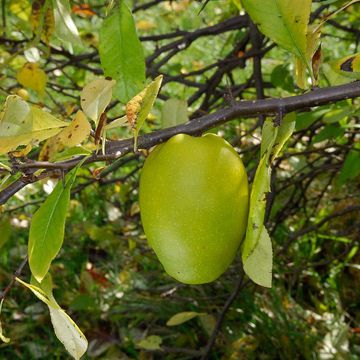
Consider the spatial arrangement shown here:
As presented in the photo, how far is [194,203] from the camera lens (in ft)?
2.31

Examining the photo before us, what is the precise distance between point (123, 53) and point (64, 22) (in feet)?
0.55

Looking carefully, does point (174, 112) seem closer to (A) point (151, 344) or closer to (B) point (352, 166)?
(B) point (352, 166)

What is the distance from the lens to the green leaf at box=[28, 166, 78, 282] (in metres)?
0.70

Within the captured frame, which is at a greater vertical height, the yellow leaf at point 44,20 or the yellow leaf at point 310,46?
the yellow leaf at point 310,46

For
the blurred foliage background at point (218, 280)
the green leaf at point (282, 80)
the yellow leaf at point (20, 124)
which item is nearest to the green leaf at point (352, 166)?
the blurred foliage background at point (218, 280)

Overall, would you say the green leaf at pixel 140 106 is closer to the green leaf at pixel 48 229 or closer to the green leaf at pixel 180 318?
the green leaf at pixel 48 229

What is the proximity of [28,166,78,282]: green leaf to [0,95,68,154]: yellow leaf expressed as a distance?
0.06 m

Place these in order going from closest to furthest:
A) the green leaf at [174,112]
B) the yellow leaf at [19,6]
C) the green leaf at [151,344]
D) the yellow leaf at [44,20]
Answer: the green leaf at [174,112], the yellow leaf at [44,20], the green leaf at [151,344], the yellow leaf at [19,6]

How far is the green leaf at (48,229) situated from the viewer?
0.70 meters

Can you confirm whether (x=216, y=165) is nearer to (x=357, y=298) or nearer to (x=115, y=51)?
(x=115, y=51)

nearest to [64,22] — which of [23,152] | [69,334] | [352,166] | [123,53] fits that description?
[123,53]

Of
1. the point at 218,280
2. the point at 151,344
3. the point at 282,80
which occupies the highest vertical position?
the point at 282,80

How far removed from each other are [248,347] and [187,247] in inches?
38.3

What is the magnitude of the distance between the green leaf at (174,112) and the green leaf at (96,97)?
0.72 feet
